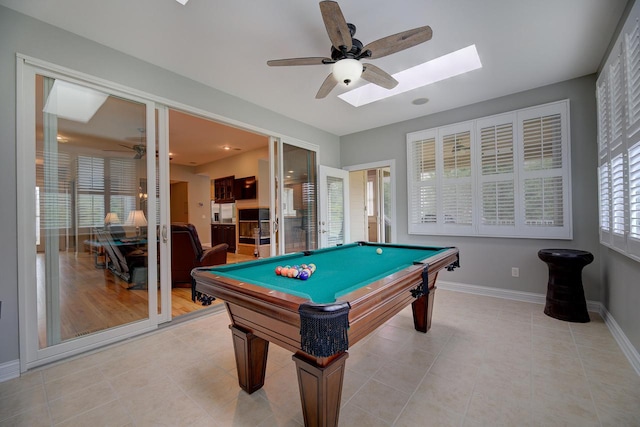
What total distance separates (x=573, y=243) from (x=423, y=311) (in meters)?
2.17

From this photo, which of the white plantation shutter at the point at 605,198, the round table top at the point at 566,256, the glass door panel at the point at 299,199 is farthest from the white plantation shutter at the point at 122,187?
the white plantation shutter at the point at 605,198

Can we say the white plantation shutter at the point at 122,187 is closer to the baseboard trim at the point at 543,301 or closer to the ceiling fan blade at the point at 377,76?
the ceiling fan blade at the point at 377,76

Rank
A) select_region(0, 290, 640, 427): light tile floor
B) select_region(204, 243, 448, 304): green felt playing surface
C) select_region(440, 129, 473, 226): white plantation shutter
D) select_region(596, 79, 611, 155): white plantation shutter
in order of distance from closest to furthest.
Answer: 1. select_region(204, 243, 448, 304): green felt playing surface
2. select_region(0, 290, 640, 427): light tile floor
3. select_region(596, 79, 611, 155): white plantation shutter
4. select_region(440, 129, 473, 226): white plantation shutter

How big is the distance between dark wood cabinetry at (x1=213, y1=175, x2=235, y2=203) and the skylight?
4906 mm

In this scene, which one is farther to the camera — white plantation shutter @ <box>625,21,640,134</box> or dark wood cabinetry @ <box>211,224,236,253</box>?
dark wood cabinetry @ <box>211,224,236,253</box>

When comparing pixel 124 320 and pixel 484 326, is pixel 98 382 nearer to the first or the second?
pixel 124 320

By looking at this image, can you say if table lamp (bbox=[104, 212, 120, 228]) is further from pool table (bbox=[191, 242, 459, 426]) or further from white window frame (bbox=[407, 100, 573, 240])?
white window frame (bbox=[407, 100, 573, 240])

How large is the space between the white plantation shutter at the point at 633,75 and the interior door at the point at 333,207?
339 cm

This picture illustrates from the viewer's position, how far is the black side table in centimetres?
268

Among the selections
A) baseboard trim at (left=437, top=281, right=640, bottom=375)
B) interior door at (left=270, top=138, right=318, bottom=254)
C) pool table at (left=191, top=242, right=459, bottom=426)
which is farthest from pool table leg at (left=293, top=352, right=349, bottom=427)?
interior door at (left=270, top=138, right=318, bottom=254)

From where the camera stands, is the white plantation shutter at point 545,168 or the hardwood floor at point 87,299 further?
the white plantation shutter at point 545,168

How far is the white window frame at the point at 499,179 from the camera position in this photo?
3.12 m

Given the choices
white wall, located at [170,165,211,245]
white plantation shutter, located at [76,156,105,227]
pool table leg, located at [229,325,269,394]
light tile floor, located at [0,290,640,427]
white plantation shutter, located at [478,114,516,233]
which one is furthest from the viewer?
white wall, located at [170,165,211,245]

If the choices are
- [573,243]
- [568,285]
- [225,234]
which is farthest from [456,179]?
[225,234]
